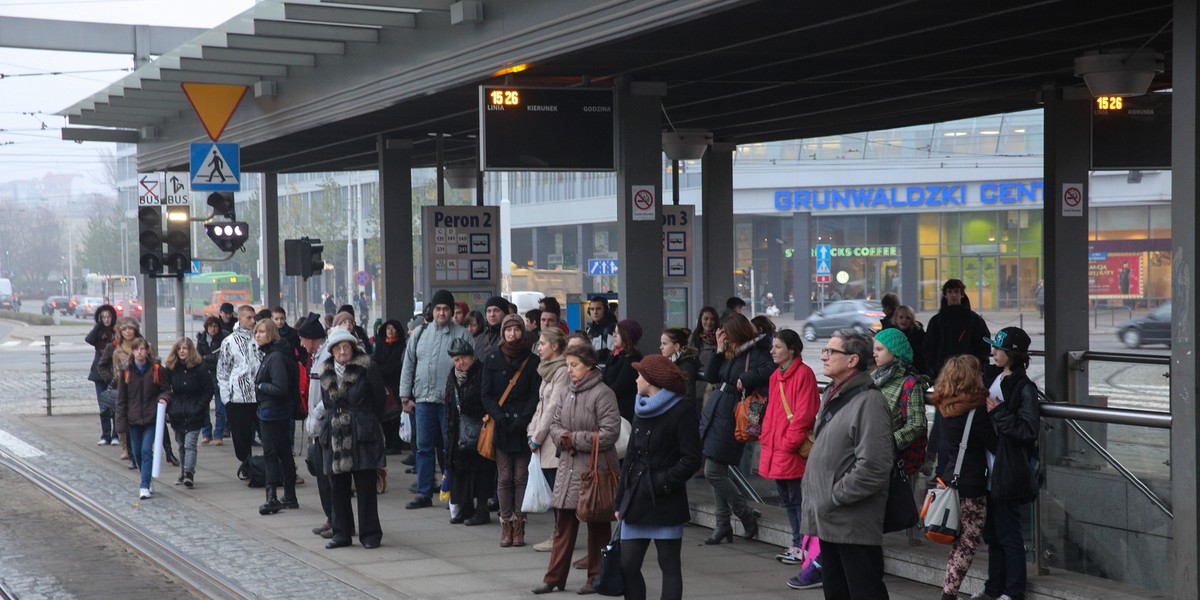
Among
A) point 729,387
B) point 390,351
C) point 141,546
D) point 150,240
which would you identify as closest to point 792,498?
point 729,387

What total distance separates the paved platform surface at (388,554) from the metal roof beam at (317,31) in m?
4.84

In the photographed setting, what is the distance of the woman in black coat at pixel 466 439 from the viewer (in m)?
10.7

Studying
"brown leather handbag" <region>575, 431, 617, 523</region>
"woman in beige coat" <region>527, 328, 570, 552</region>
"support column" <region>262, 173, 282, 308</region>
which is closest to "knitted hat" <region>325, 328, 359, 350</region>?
"woman in beige coat" <region>527, 328, 570, 552</region>

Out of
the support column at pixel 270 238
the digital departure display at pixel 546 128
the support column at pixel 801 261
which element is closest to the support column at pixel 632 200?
the digital departure display at pixel 546 128

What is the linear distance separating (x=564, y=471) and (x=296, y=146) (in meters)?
13.3

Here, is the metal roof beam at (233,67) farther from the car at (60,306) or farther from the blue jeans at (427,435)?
the car at (60,306)

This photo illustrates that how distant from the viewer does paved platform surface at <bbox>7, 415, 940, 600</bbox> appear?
8758 mm

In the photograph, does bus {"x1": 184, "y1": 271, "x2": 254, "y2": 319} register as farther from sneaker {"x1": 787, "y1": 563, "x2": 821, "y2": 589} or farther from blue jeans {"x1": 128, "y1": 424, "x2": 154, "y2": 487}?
sneaker {"x1": 787, "y1": 563, "x2": 821, "y2": 589}

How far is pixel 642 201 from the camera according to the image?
1273cm

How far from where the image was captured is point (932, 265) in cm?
5581

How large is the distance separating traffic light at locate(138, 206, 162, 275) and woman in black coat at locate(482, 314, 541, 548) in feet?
33.3

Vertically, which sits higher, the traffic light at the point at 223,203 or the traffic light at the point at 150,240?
the traffic light at the point at 223,203

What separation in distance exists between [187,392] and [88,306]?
237 feet

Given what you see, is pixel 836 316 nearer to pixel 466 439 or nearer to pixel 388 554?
pixel 466 439
